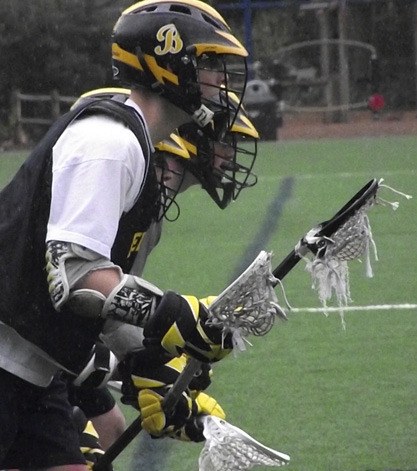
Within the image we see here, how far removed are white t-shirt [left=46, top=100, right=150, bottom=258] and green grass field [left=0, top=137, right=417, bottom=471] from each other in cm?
237

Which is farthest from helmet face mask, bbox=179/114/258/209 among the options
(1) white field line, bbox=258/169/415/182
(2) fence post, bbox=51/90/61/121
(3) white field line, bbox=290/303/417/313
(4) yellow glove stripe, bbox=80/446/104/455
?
(2) fence post, bbox=51/90/61/121

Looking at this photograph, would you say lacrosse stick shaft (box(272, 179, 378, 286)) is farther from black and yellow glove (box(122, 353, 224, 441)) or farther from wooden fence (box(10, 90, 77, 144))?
wooden fence (box(10, 90, 77, 144))

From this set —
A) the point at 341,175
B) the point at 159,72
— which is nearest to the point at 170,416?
the point at 159,72

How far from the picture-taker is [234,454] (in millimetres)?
3893

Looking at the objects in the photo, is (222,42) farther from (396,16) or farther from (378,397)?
(396,16)

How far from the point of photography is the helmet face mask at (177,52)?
3770 mm

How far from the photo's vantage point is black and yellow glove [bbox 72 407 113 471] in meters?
4.48

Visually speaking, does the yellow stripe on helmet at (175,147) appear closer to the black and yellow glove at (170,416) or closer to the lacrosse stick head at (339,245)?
the black and yellow glove at (170,416)

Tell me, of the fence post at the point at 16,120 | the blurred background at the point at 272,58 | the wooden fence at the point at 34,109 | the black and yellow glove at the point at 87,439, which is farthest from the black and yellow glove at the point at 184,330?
the fence post at the point at 16,120

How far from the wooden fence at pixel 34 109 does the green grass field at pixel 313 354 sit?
11.6 m

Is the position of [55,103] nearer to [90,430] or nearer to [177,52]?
[90,430]

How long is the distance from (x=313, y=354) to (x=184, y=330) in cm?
409

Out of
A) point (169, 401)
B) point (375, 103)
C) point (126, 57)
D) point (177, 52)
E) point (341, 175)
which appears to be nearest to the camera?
point (177, 52)

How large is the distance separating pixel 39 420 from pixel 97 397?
3.74 feet
